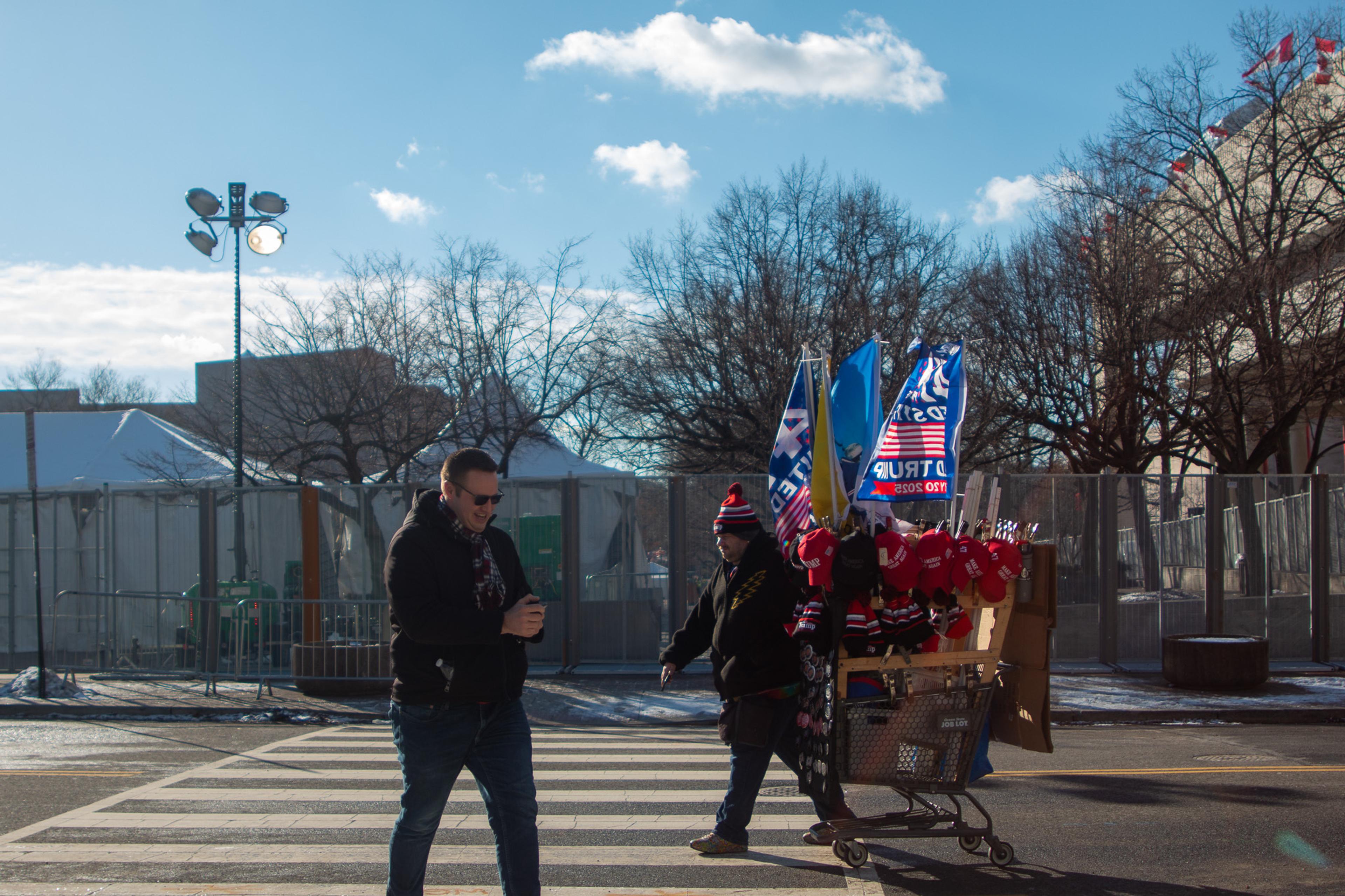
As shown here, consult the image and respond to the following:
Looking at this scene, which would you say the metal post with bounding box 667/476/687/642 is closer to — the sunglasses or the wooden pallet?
the wooden pallet

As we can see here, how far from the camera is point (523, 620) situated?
3.83 meters

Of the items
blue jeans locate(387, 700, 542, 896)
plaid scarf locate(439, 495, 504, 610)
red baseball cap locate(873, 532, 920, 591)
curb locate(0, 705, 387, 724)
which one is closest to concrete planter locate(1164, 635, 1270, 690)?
red baseball cap locate(873, 532, 920, 591)

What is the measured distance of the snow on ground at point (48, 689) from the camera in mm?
12289

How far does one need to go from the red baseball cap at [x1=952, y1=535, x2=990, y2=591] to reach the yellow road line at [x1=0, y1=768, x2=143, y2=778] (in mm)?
6335

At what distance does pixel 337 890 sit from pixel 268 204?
1298cm

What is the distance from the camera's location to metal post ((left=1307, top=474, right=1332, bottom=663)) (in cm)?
1371

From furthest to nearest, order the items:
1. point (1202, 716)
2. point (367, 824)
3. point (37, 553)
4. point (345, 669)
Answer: point (37, 553)
point (345, 669)
point (1202, 716)
point (367, 824)

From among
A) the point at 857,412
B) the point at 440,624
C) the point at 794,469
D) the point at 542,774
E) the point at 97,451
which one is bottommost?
the point at 542,774

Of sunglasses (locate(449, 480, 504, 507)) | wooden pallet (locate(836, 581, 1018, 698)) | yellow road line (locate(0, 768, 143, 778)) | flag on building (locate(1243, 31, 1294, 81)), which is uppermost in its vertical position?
flag on building (locate(1243, 31, 1294, 81))

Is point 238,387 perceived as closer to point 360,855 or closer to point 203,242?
point 203,242

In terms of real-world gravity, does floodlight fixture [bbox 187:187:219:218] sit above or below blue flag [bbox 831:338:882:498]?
above

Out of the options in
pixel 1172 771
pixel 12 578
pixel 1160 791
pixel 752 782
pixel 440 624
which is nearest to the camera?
pixel 440 624

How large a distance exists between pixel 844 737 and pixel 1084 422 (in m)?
17.8

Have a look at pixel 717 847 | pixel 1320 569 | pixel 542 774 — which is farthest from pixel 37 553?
pixel 1320 569
